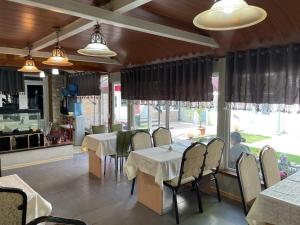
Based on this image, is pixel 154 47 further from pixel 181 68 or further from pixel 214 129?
pixel 214 129

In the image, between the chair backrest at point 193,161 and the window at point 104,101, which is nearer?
the chair backrest at point 193,161

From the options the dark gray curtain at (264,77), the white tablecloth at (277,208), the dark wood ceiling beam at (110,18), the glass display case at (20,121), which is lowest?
the white tablecloth at (277,208)

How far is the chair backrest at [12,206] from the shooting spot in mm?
1502

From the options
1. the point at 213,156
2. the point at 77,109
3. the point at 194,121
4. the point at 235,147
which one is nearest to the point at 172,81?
the point at 194,121

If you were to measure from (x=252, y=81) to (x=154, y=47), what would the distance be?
1.75 meters

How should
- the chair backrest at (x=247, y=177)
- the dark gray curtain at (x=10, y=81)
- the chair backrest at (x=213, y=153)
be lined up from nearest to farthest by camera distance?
1. the chair backrest at (x=247, y=177)
2. the chair backrest at (x=213, y=153)
3. the dark gray curtain at (x=10, y=81)

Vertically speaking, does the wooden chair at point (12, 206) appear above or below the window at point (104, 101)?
below

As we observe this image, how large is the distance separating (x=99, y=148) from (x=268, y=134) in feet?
9.20

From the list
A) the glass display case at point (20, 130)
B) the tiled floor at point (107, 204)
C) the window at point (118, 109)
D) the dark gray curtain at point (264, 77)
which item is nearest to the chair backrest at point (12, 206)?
the tiled floor at point (107, 204)

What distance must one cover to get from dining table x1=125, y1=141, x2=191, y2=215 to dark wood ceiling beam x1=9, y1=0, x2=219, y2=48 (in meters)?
1.58

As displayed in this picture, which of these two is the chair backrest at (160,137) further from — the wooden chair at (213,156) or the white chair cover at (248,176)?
the white chair cover at (248,176)

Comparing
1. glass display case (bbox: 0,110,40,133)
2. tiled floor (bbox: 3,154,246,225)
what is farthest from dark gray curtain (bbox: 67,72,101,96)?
tiled floor (bbox: 3,154,246,225)

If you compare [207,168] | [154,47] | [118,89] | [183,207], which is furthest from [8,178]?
[118,89]

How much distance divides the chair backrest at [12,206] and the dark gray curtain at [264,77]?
9.48 feet
